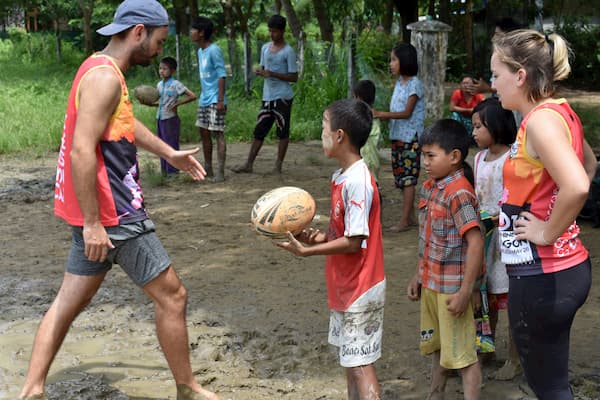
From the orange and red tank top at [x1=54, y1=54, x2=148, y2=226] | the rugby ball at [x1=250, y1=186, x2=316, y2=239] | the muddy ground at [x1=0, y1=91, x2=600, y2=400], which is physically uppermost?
the orange and red tank top at [x1=54, y1=54, x2=148, y2=226]

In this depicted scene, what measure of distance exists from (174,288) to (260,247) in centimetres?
325

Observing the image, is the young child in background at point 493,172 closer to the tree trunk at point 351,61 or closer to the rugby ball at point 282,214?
the rugby ball at point 282,214

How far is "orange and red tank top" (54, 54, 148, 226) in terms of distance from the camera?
3.68 metres

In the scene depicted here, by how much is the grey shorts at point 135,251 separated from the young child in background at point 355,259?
0.67 metres

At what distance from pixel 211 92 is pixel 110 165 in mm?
6110

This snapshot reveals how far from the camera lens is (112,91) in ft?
11.8

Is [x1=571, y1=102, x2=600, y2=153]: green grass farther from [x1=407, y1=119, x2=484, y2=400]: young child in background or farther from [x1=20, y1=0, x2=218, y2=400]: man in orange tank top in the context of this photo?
[x1=20, y1=0, x2=218, y2=400]: man in orange tank top

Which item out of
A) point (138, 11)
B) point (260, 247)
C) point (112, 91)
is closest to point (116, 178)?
point (112, 91)

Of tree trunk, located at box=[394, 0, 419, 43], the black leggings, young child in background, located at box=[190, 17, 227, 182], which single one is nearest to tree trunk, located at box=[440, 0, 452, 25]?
tree trunk, located at box=[394, 0, 419, 43]

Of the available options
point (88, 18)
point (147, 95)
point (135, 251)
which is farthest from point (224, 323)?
point (88, 18)

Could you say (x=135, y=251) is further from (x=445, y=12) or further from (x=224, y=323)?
(x=445, y=12)

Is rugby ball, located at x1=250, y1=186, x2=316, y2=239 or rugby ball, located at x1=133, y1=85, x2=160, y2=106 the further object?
rugby ball, located at x1=133, y1=85, x2=160, y2=106

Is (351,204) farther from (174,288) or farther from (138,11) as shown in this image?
(138,11)

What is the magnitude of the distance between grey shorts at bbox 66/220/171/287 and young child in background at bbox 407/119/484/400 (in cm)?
124
